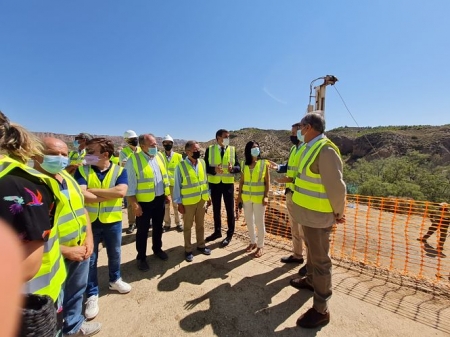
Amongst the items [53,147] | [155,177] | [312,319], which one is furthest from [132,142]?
[312,319]

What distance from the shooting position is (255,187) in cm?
387

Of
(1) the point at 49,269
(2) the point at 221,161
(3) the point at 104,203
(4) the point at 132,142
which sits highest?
(4) the point at 132,142

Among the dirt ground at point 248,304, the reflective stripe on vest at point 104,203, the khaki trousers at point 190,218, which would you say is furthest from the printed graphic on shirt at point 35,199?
the khaki trousers at point 190,218

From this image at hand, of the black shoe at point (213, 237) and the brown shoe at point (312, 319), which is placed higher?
the black shoe at point (213, 237)

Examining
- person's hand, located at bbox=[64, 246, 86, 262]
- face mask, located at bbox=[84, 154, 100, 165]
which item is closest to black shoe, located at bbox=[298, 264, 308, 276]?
person's hand, located at bbox=[64, 246, 86, 262]

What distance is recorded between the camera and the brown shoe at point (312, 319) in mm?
2453

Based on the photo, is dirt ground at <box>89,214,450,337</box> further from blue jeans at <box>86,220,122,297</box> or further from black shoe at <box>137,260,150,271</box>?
blue jeans at <box>86,220,122,297</box>

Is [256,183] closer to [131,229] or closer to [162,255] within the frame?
[162,255]

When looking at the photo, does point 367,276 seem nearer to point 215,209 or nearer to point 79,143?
point 215,209

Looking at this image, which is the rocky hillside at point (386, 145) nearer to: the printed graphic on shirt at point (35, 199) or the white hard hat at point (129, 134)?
the white hard hat at point (129, 134)

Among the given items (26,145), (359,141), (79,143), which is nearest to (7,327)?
(26,145)

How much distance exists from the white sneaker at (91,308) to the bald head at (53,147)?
185 centimetres

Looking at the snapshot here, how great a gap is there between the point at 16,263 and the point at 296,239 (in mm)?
3736

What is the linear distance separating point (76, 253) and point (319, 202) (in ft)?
7.64
